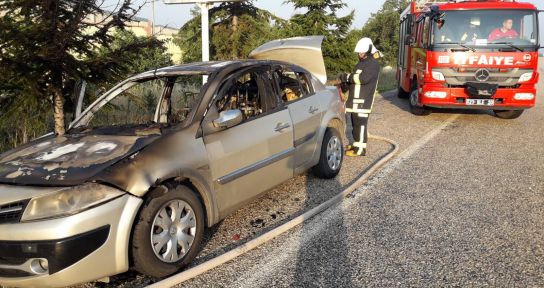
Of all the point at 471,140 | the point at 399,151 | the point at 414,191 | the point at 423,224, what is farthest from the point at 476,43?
the point at 423,224

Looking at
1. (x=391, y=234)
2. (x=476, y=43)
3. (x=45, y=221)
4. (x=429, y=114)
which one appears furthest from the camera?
(x=429, y=114)

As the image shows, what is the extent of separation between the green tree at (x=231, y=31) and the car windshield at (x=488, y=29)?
9.99 meters

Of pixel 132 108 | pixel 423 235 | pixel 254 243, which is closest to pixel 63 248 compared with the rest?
pixel 254 243

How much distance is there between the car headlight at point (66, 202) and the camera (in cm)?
254

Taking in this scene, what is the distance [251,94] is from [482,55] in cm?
658

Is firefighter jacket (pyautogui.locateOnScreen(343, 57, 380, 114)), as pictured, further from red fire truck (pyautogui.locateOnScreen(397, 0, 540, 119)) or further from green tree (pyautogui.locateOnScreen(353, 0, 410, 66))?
green tree (pyautogui.locateOnScreen(353, 0, 410, 66))

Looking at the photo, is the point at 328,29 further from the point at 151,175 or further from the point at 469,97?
the point at 151,175

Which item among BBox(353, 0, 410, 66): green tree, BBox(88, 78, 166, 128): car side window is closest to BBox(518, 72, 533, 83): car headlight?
BBox(88, 78, 166, 128): car side window

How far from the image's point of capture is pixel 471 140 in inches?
301

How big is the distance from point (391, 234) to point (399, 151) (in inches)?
132

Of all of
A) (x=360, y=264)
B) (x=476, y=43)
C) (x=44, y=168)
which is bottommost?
(x=360, y=264)

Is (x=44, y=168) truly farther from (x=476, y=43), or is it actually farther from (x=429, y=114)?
(x=429, y=114)

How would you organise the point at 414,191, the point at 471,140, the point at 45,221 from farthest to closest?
1. the point at 471,140
2. the point at 414,191
3. the point at 45,221

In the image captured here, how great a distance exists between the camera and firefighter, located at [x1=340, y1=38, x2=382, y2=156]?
6320 mm
